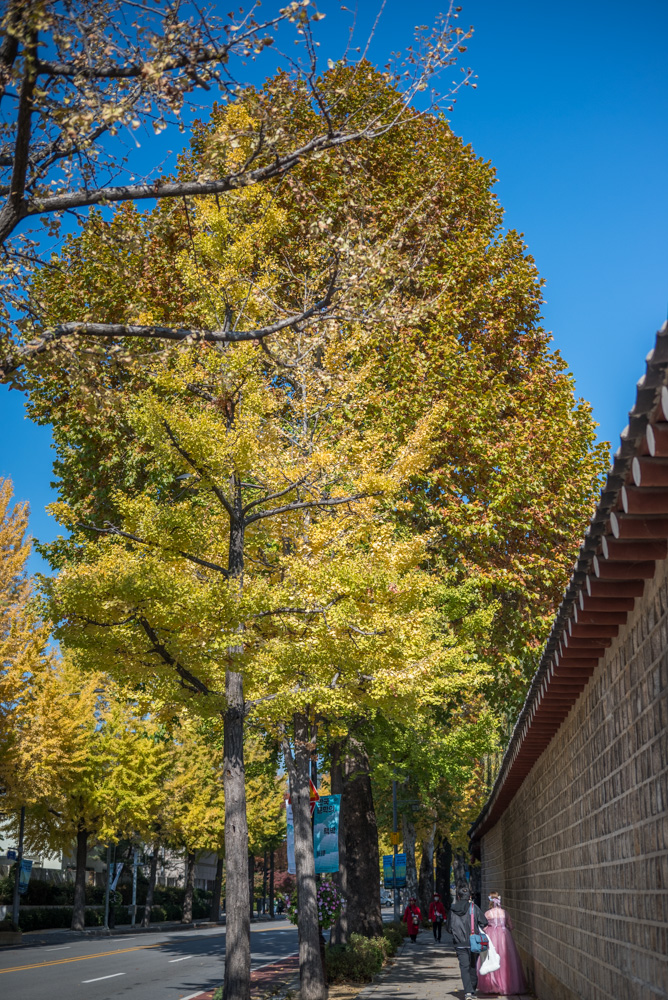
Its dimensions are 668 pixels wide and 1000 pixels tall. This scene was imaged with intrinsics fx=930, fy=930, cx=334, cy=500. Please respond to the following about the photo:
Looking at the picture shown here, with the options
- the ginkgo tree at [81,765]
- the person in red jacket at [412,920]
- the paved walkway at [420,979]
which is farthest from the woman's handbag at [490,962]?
the ginkgo tree at [81,765]

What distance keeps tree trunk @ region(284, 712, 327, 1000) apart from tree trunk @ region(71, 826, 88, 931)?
76.6 feet

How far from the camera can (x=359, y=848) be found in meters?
21.0

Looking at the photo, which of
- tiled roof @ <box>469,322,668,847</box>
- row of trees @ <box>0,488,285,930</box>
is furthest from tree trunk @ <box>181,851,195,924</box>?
tiled roof @ <box>469,322,668,847</box>

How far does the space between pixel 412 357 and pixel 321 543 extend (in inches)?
337

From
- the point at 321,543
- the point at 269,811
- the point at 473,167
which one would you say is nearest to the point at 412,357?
the point at 473,167

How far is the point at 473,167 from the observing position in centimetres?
2436

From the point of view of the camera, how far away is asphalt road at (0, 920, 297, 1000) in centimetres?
1620

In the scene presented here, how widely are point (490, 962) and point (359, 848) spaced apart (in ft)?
25.1

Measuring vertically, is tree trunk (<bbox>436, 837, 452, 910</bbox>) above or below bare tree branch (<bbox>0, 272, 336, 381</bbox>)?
below

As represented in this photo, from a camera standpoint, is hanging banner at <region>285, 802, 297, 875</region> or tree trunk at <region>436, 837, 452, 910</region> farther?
tree trunk at <region>436, 837, 452, 910</region>

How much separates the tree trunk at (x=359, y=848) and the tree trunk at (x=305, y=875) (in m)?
3.81

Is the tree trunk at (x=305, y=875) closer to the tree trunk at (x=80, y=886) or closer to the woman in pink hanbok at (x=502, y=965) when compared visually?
the woman in pink hanbok at (x=502, y=965)

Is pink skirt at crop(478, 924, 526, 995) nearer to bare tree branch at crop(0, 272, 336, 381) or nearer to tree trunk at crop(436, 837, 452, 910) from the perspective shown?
bare tree branch at crop(0, 272, 336, 381)

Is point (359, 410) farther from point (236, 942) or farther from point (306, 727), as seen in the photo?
point (236, 942)
